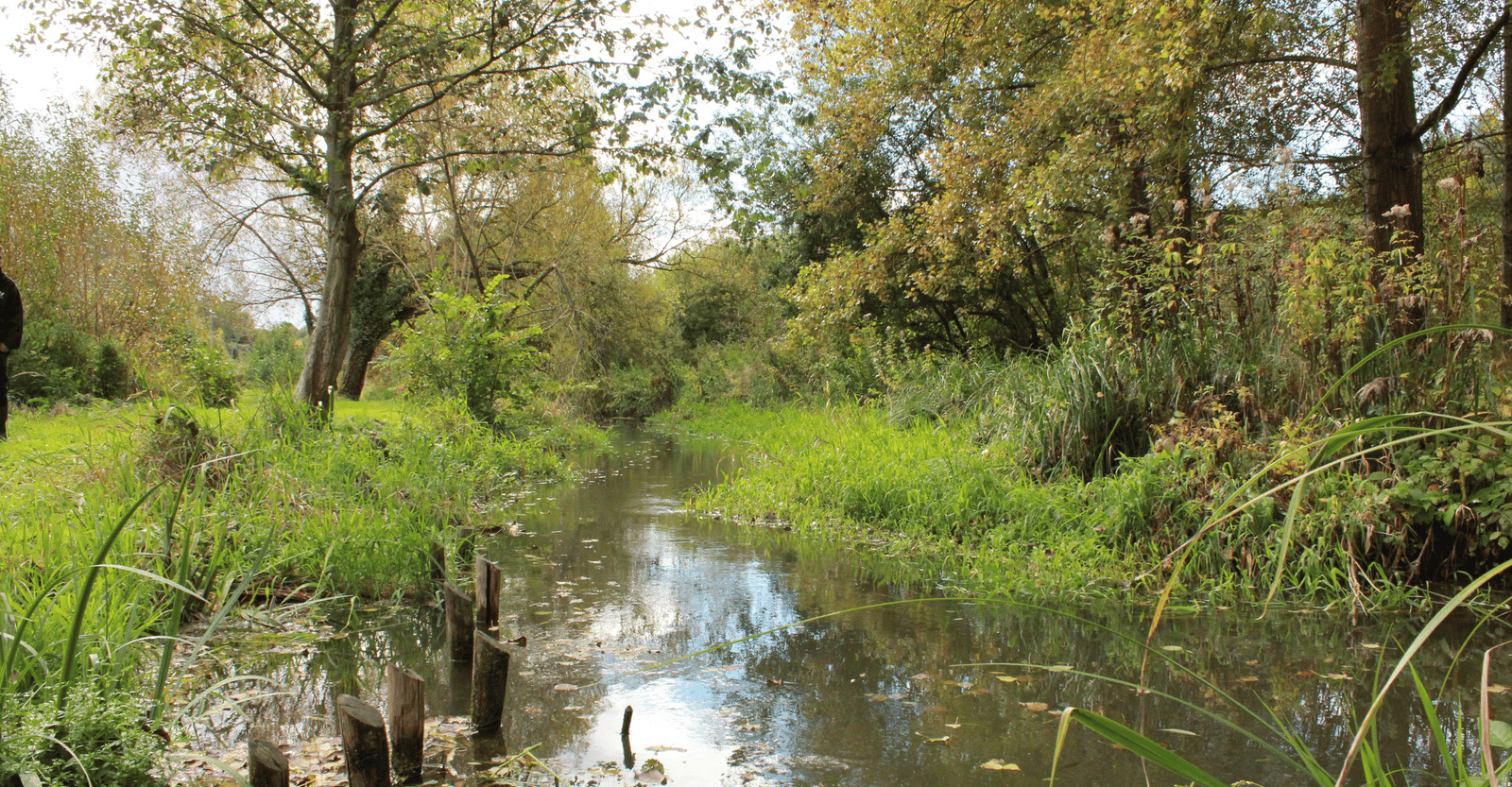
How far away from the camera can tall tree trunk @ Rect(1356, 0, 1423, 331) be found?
6.45 metres

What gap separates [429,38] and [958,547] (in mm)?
8835

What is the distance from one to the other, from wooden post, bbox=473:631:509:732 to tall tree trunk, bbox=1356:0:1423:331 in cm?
622

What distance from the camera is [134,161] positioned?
19.8 m

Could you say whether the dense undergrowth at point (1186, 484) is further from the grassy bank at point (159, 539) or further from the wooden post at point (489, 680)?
the grassy bank at point (159, 539)

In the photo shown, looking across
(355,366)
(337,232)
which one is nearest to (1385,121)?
(337,232)

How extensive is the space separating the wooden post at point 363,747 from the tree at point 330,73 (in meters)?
9.29

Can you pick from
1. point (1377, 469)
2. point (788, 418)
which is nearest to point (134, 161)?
point (788, 418)

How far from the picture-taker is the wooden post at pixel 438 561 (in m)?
5.28

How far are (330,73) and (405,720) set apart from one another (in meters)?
9.81

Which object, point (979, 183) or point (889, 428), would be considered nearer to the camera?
point (889, 428)

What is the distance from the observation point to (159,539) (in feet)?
13.6

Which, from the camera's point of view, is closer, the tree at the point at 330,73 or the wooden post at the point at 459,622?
the wooden post at the point at 459,622

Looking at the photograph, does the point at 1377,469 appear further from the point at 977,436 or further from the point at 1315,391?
the point at 977,436

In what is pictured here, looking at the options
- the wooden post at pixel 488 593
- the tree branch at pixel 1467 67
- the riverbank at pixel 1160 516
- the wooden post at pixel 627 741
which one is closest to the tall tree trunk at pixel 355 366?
the riverbank at pixel 1160 516
